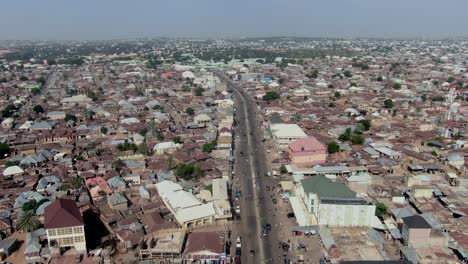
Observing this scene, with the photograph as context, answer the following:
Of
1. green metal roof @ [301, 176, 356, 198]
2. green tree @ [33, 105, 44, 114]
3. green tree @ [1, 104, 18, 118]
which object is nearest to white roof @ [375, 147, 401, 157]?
green metal roof @ [301, 176, 356, 198]

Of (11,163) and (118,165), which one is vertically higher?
(118,165)

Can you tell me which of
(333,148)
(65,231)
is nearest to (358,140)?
(333,148)

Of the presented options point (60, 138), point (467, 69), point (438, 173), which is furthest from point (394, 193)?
point (467, 69)

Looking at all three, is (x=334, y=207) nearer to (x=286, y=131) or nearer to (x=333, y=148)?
(x=333, y=148)

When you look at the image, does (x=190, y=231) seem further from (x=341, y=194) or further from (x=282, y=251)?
(x=341, y=194)

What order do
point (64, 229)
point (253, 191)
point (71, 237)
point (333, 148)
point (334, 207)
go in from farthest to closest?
point (333, 148) → point (253, 191) → point (334, 207) → point (71, 237) → point (64, 229)

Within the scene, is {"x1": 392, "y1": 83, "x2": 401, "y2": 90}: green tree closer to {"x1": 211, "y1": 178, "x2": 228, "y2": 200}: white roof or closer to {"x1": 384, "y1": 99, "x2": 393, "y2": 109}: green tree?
{"x1": 384, "y1": 99, "x2": 393, "y2": 109}: green tree
